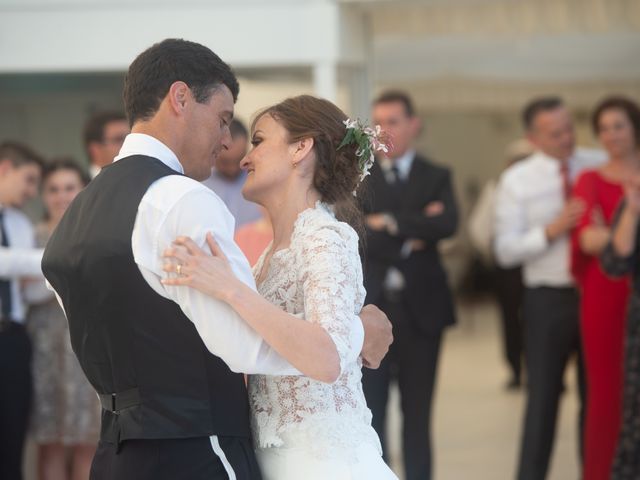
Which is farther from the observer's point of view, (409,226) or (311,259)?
(409,226)

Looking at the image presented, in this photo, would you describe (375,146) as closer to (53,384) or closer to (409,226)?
(409,226)

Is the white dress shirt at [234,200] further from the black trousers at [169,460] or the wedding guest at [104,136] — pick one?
the black trousers at [169,460]

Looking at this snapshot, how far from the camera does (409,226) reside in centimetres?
491

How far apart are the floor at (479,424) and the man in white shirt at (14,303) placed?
1023 millimetres

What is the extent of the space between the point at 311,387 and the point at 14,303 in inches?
103

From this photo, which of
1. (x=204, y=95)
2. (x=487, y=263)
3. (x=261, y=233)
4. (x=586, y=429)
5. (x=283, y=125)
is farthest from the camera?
(x=487, y=263)

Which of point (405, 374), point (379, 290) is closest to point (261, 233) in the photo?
point (379, 290)

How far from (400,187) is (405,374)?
33.9 inches

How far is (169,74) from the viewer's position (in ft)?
7.26

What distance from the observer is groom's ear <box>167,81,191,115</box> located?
221cm

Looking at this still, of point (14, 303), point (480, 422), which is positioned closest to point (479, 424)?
point (480, 422)

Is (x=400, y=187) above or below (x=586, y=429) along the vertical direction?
above

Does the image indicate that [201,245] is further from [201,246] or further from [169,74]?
[169,74]

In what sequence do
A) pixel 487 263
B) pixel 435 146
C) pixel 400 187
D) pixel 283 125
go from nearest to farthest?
pixel 283 125 < pixel 400 187 < pixel 487 263 < pixel 435 146
